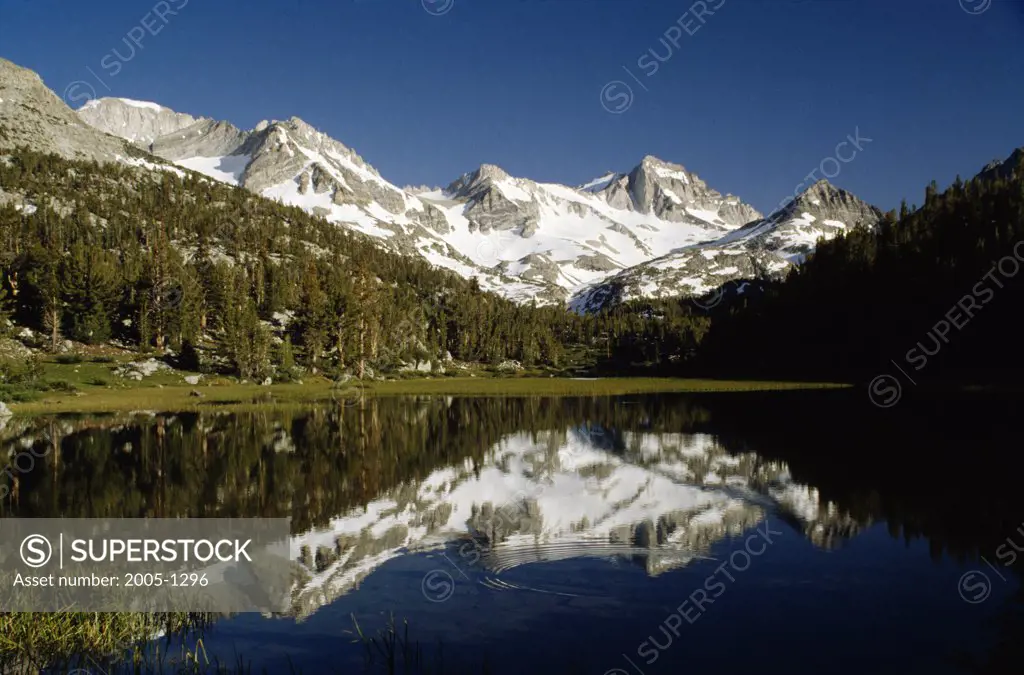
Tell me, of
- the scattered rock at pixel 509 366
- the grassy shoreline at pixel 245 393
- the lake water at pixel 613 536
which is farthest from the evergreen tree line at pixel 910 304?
the lake water at pixel 613 536

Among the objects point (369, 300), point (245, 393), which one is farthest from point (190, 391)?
point (369, 300)

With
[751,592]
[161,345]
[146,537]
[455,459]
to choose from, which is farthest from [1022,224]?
[161,345]

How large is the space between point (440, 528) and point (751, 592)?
10837 millimetres

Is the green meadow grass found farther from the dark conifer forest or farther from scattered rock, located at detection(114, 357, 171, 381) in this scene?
the dark conifer forest

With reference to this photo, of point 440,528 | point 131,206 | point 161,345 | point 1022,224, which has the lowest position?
point 440,528

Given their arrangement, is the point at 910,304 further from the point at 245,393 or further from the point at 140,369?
the point at 140,369

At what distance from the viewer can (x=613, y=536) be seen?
2170cm

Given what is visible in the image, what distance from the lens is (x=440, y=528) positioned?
910 inches

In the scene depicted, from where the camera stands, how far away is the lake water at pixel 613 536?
43.5 feet

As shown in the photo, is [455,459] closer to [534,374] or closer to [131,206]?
[534,374]

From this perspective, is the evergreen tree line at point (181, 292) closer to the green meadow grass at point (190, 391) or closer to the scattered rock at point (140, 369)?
the scattered rock at point (140, 369)

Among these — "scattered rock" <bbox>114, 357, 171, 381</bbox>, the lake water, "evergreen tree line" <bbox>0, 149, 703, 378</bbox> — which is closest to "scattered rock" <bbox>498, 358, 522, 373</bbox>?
"evergreen tree line" <bbox>0, 149, 703, 378</bbox>

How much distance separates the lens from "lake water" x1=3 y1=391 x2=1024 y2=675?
43.5 feet

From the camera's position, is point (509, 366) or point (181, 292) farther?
point (509, 366)
